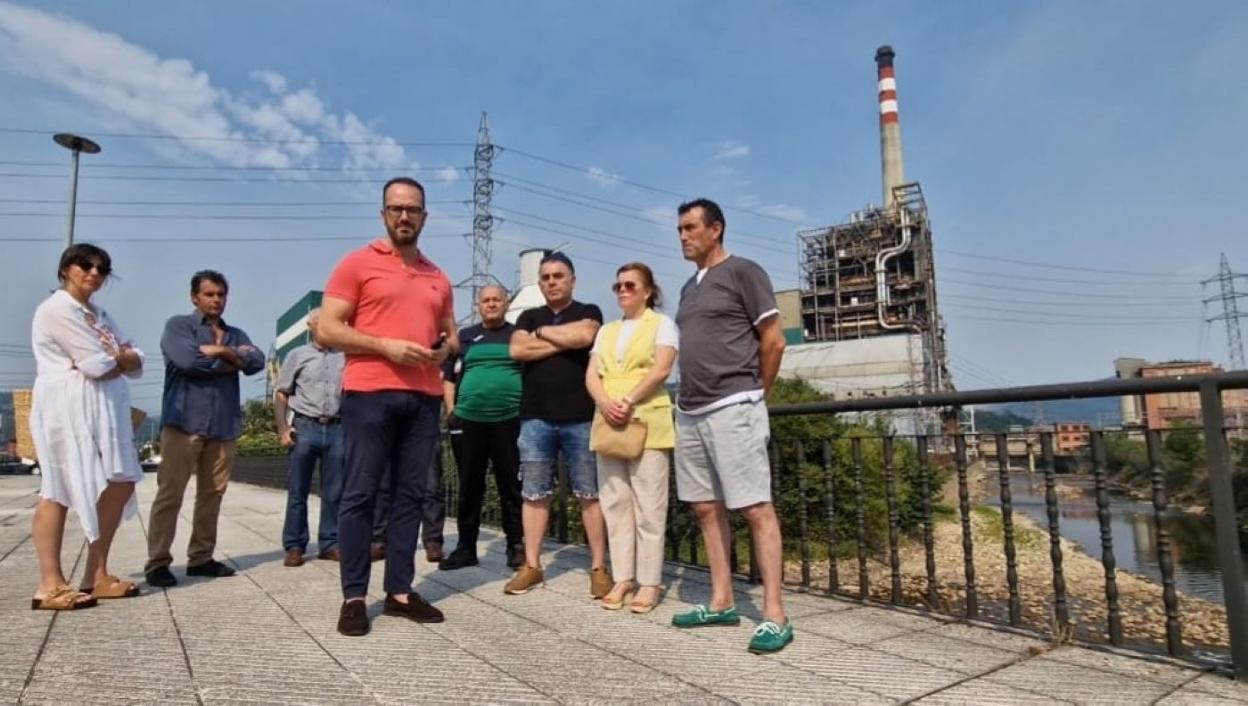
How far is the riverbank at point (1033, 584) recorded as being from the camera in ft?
30.8

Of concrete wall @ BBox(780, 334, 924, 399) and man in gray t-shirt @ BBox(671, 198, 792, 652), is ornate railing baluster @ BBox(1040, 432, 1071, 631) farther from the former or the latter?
concrete wall @ BBox(780, 334, 924, 399)

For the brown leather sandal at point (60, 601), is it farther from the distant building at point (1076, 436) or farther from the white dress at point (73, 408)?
the distant building at point (1076, 436)

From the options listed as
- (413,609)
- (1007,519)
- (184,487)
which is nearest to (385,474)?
(413,609)

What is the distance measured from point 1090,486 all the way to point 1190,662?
658mm

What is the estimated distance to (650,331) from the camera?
342cm

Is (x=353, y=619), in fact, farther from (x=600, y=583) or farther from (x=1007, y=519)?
(x=1007, y=519)

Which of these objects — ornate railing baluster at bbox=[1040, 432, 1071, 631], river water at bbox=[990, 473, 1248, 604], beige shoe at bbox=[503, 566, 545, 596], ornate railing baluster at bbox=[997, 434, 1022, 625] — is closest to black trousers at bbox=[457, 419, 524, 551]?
beige shoe at bbox=[503, 566, 545, 596]

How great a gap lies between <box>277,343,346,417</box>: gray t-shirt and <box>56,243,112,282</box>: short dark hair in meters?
1.55

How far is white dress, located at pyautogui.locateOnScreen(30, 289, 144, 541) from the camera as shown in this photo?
3.27 metres

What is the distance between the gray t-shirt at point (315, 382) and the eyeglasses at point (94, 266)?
60.7 inches

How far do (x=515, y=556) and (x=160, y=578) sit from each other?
191 cm

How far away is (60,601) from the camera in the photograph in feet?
10.5

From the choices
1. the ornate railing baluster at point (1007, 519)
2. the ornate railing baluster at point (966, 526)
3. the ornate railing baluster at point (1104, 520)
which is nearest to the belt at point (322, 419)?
the ornate railing baluster at point (966, 526)

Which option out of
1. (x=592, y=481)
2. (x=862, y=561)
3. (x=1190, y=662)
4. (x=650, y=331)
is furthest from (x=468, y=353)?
(x=1190, y=662)
